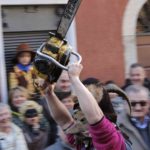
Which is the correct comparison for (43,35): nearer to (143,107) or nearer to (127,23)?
(127,23)

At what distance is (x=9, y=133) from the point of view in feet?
18.1

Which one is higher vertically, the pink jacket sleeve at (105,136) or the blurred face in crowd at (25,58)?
the blurred face in crowd at (25,58)

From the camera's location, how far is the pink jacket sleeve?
3.15 m

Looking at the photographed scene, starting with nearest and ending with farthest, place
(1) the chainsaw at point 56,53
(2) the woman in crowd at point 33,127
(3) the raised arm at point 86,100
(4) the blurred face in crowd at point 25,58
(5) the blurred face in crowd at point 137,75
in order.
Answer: (3) the raised arm at point 86,100, (1) the chainsaw at point 56,53, (2) the woman in crowd at point 33,127, (5) the blurred face in crowd at point 137,75, (4) the blurred face in crowd at point 25,58

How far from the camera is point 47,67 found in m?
3.24

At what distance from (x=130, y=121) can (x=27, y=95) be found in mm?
1955

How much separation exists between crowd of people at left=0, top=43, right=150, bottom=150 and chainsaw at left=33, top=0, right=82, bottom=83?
8 centimetres

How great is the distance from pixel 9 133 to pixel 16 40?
345cm

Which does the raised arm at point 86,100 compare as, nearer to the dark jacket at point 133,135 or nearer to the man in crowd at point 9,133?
the dark jacket at point 133,135

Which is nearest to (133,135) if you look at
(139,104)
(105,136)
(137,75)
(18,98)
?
(139,104)

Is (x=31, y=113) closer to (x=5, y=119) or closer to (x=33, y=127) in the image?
(x=33, y=127)

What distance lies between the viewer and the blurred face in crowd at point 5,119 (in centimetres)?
552

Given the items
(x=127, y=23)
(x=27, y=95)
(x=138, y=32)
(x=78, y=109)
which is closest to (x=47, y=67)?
(x=78, y=109)

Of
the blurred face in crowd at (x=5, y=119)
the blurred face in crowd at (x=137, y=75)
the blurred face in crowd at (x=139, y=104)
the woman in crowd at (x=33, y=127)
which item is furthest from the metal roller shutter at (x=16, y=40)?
the blurred face in crowd at (x=139, y=104)
